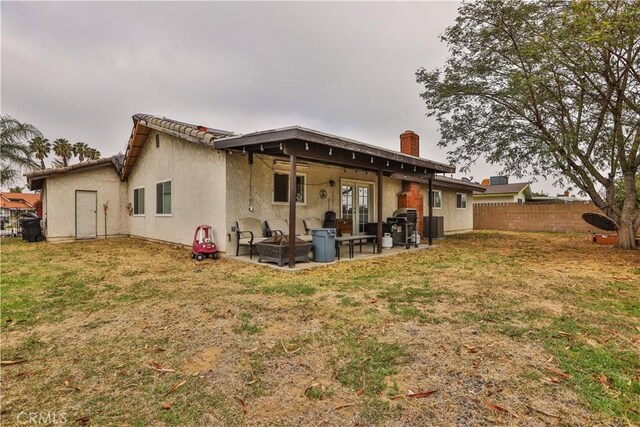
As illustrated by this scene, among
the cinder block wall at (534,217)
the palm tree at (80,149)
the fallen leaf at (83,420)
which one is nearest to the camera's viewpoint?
the fallen leaf at (83,420)

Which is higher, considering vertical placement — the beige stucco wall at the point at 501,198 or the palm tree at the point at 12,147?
the palm tree at the point at 12,147

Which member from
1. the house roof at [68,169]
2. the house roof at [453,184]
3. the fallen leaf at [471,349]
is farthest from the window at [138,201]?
the fallen leaf at [471,349]

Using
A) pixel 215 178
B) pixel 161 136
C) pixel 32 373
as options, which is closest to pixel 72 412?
pixel 32 373

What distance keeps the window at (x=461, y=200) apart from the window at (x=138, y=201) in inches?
592

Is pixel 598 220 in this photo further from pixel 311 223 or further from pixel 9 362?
pixel 9 362

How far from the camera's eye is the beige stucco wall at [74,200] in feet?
36.7

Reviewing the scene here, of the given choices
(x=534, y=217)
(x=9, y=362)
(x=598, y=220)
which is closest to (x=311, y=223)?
(x=9, y=362)

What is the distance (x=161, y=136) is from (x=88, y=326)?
27.6 feet

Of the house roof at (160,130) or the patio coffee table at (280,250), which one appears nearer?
the patio coffee table at (280,250)

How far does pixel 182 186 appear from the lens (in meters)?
9.27

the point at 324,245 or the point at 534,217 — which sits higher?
the point at 534,217

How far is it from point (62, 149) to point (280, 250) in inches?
1373

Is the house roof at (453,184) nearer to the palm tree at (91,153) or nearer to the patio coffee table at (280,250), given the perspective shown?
the patio coffee table at (280,250)

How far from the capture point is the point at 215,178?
793cm
